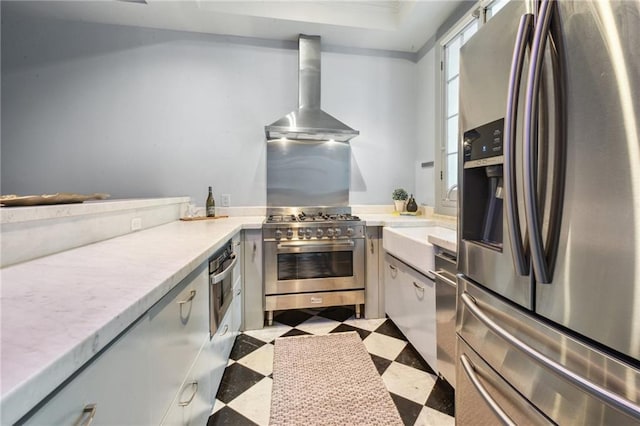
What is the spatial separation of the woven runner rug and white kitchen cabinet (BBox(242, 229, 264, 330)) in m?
0.29

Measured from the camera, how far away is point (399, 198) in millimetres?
2844

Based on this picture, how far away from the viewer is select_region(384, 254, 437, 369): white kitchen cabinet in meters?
1.54

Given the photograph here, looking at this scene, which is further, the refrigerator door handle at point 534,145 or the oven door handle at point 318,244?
the oven door handle at point 318,244

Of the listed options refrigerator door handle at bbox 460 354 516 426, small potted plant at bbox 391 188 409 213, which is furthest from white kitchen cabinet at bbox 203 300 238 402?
small potted plant at bbox 391 188 409 213

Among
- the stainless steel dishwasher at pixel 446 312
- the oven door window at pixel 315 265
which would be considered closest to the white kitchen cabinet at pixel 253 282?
the oven door window at pixel 315 265

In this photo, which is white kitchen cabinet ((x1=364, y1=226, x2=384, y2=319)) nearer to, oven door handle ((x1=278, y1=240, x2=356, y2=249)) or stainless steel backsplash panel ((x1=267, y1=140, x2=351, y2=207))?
oven door handle ((x1=278, y1=240, x2=356, y2=249))

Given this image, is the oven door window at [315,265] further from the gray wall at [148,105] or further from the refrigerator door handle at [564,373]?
the refrigerator door handle at [564,373]

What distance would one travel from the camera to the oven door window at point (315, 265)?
219 centimetres

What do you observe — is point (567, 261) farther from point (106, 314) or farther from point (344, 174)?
point (344, 174)

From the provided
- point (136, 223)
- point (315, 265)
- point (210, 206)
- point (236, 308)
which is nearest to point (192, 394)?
point (236, 308)

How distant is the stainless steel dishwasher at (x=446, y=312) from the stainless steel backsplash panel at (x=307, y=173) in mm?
1517

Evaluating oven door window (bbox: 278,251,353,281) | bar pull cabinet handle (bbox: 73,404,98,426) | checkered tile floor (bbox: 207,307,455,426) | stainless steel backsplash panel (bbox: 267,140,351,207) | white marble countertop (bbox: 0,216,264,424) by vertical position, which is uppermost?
stainless steel backsplash panel (bbox: 267,140,351,207)

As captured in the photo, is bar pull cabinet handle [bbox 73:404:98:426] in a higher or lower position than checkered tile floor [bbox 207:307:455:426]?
higher

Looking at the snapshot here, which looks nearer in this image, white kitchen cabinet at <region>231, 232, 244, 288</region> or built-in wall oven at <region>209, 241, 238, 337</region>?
built-in wall oven at <region>209, 241, 238, 337</region>
